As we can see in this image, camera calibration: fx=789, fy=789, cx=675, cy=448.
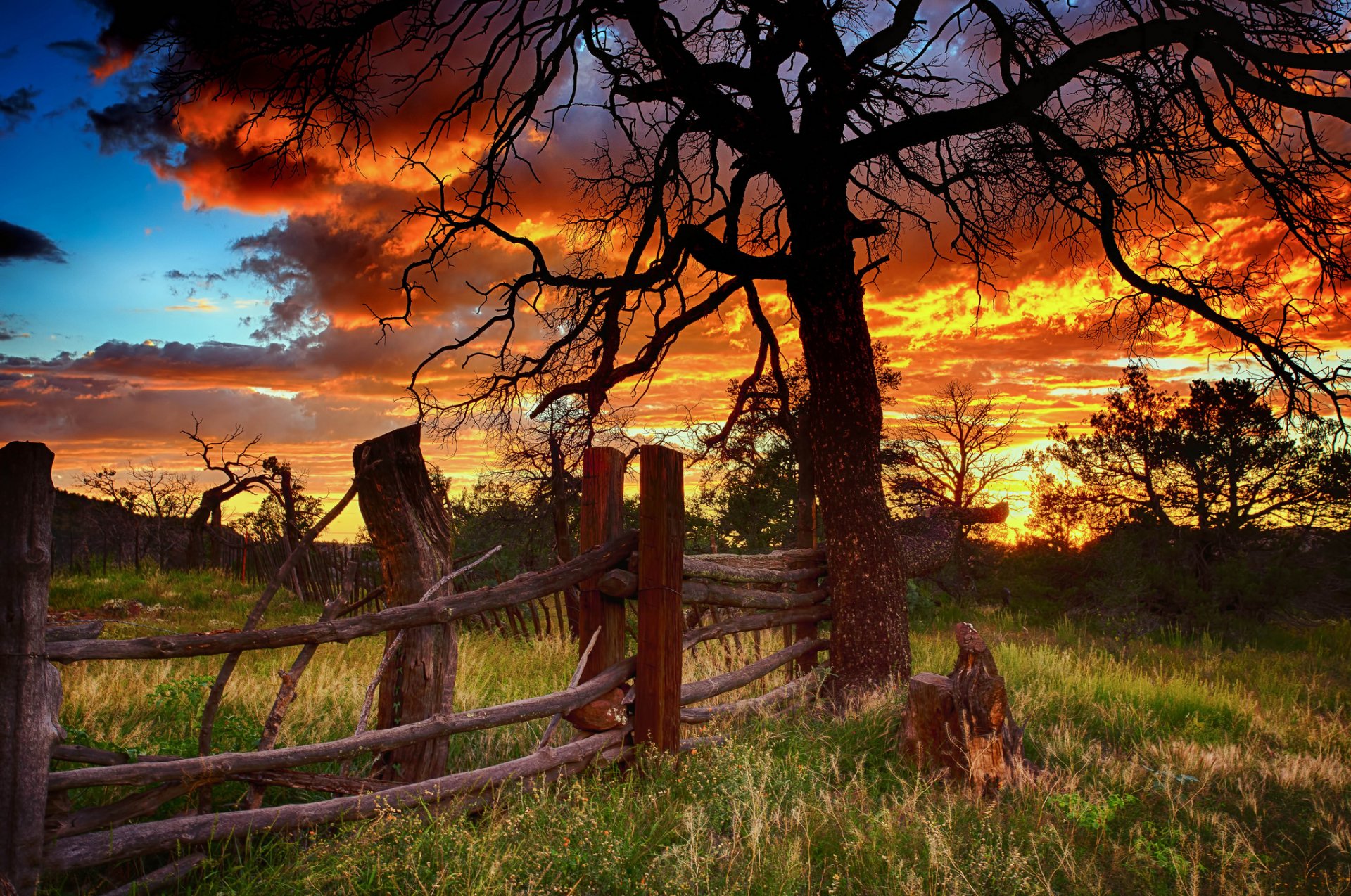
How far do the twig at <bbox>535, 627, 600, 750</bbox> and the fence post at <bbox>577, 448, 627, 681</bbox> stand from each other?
0.13ft

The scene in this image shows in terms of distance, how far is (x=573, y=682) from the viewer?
15.0ft

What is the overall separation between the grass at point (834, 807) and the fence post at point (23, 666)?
1.28 feet

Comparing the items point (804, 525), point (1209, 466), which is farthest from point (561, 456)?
point (1209, 466)

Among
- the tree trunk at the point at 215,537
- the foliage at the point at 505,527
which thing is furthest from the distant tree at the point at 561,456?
the tree trunk at the point at 215,537

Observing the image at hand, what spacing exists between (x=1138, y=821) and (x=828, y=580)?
3.14 m

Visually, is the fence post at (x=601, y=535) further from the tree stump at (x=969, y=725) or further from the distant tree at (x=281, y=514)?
the distant tree at (x=281, y=514)

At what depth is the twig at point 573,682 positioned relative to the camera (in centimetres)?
435

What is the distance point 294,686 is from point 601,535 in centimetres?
194

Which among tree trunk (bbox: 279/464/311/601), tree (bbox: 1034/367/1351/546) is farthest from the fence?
tree trunk (bbox: 279/464/311/601)

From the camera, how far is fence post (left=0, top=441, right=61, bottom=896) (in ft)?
9.18

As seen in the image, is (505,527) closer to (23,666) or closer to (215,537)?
(215,537)

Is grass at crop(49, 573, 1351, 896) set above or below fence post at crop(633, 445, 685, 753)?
below

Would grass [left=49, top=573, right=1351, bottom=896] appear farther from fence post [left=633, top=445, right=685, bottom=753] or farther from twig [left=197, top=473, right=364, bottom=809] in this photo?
twig [left=197, top=473, right=364, bottom=809]

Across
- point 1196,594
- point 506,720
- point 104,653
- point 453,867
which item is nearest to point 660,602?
point 506,720
